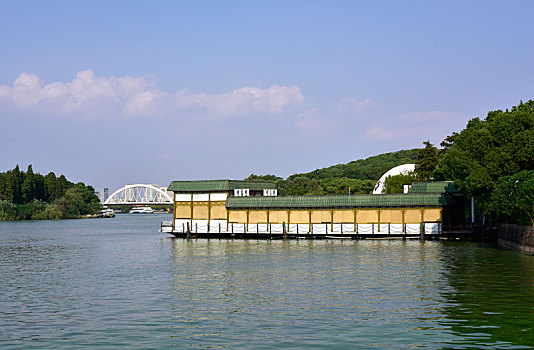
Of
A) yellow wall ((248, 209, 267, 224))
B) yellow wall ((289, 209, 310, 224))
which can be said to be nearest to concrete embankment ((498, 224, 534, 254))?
yellow wall ((289, 209, 310, 224))

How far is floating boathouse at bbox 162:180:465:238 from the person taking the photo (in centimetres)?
7425

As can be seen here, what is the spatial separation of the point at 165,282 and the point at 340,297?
12.9 meters

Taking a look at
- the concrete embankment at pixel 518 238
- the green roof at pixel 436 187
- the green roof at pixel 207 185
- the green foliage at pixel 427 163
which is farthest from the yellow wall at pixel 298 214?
the green foliage at pixel 427 163

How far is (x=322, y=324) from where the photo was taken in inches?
966

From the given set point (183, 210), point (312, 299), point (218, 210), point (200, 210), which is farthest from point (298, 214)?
point (312, 299)

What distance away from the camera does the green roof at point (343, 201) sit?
242 ft

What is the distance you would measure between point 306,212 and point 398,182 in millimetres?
47927

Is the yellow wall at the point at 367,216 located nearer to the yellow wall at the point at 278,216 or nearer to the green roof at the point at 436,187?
the green roof at the point at 436,187

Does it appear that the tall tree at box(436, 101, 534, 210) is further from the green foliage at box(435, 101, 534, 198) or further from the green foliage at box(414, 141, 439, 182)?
the green foliage at box(414, 141, 439, 182)

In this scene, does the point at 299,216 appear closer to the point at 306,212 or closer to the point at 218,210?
the point at 306,212

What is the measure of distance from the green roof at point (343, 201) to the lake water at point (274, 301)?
1947 centimetres

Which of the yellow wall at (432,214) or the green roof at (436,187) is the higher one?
the green roof at (436,187)

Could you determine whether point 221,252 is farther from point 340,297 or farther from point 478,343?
point 478,343

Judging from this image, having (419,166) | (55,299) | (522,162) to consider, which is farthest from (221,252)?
(419,166)
